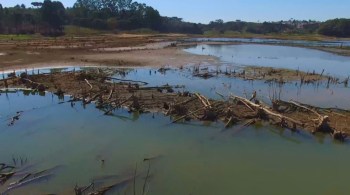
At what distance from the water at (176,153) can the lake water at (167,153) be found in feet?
0.09

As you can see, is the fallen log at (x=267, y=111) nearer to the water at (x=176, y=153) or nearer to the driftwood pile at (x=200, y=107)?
the driftwood pile at (x=200, y=107)

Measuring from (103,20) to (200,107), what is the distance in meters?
95.7

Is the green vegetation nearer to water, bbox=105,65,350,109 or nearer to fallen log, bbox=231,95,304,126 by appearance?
water, bbox=105,65,350,109

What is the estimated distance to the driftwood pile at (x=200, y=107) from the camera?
16.5 metres

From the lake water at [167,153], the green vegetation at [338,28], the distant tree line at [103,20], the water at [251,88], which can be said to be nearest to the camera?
the lake water at [167,153]

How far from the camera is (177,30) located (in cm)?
12962

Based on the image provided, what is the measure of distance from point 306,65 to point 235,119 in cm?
2317

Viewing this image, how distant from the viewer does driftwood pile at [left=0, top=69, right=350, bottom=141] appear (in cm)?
1652

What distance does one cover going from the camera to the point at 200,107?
18.8 m

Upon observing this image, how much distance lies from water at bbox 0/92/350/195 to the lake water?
3cm

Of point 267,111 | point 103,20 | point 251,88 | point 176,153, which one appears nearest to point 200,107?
point 267,111

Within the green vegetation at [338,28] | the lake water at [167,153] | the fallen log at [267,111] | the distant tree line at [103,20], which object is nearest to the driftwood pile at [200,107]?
the fallen log at [267,111]

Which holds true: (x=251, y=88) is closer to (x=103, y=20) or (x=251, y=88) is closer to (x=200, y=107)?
(x=200, y=107)

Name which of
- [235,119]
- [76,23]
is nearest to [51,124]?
[235,119]
